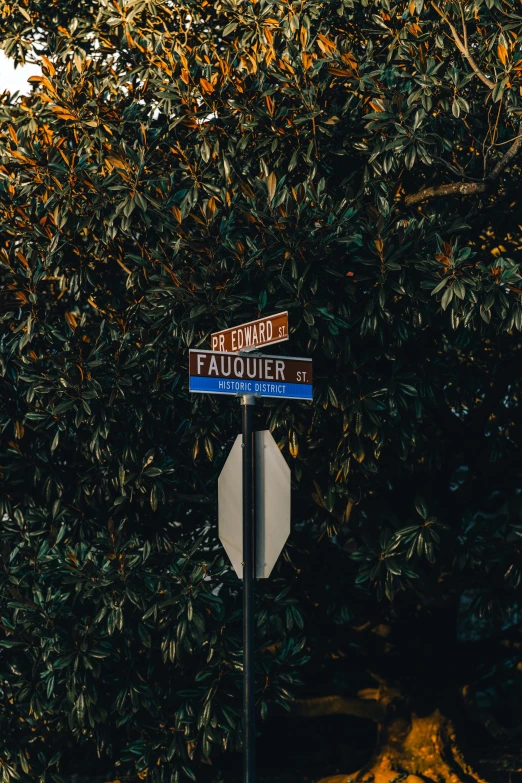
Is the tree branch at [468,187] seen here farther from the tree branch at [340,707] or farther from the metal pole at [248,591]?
the tree branch at [340,707]

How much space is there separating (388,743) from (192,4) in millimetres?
9377

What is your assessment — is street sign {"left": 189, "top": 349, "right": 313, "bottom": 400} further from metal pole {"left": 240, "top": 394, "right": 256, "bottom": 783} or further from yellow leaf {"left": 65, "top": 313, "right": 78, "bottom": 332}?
yellow leaf {"left": 65, "top": 313, "right": 78, "bottom": 332}

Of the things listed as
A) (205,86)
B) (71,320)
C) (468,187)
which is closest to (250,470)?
(71,320)

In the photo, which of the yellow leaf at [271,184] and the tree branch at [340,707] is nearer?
the yellow leaf at [271,184]

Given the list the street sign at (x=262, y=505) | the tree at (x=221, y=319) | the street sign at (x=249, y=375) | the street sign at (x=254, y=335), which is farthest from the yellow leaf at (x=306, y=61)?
the street sign at (x=262, y=505)

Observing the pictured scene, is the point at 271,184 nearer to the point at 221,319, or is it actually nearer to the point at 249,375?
the point at 221,319

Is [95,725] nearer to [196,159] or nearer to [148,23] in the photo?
[196,159]

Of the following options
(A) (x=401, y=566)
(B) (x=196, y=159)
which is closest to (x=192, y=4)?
(B) (x=196, y=159)

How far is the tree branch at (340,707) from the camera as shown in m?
13.0

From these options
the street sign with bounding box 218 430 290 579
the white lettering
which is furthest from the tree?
the street sign with bounding box 218 430 290 579

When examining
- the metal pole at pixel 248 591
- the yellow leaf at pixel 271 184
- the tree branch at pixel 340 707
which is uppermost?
the yellow leaf at pixel 271 184

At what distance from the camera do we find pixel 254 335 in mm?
7199

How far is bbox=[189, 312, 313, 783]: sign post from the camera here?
22.8 feet

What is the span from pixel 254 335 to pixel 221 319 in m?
2.18
